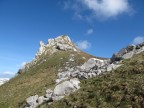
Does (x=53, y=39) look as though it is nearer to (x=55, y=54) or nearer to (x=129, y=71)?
(x=55, y=54)

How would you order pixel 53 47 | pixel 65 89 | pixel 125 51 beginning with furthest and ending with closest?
pixel 53 47
pixel 125 51
pixel 65 89

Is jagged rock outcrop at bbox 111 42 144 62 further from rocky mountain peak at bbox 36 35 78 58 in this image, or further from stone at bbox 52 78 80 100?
rocky mountain peak at bbox 36 35 78 58

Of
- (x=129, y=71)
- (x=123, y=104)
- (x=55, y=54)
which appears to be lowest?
(x=123, y=104)

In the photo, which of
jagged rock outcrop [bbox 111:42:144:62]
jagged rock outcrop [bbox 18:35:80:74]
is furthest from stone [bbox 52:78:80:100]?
jagged rock outcrop [bbox 18:35:80:74]

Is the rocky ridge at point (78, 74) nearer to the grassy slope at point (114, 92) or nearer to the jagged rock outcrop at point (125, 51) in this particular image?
the jagged rock outcrop at point (125, 51)

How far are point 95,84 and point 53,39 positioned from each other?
3358 inches

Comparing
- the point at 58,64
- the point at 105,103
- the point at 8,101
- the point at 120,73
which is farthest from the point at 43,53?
the point at 105,103

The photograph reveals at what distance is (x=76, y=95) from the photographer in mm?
31797

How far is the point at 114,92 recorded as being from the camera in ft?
94.6

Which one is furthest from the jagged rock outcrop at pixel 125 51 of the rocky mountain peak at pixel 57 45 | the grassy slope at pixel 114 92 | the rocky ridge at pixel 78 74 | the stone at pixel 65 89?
the rocky mountain peak at pixel 57 45

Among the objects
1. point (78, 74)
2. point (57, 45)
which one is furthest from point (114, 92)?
point (57, 45)

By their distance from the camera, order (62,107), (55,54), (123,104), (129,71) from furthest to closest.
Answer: (55,54) < (129,71) < (62,107) < (123,104)

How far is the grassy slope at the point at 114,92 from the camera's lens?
26648 millimetres

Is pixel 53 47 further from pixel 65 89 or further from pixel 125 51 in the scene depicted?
pixel 65 89
